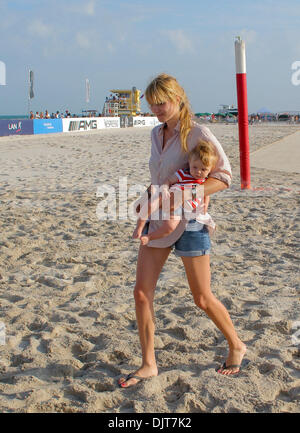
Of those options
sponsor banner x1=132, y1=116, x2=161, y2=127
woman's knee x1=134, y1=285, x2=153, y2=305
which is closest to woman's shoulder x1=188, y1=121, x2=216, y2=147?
woman's knee x1=134, y1=285, x2=153, y2=305

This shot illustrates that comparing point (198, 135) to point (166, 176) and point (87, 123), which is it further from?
point (87, 123)

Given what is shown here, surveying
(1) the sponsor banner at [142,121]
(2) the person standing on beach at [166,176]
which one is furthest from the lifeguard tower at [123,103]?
(2) the person standing on beach at [166,176]

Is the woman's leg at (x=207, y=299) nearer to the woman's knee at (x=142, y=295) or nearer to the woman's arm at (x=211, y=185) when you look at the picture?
the woman's knee at (x=142, y=295)

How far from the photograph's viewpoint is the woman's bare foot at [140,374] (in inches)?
112

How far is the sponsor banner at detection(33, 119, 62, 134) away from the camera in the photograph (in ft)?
97.4

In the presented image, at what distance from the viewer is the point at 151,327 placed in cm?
283

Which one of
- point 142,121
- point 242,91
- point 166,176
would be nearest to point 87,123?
point 142,121

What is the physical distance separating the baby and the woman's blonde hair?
0.12m

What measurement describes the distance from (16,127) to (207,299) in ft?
90.5

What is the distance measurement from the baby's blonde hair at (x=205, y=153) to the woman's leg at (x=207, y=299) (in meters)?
0.52

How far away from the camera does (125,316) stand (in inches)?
154

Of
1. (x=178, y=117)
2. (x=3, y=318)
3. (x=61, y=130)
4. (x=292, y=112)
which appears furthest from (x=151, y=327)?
(x=292, y=112)

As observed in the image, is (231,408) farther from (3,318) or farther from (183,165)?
(3,318)
